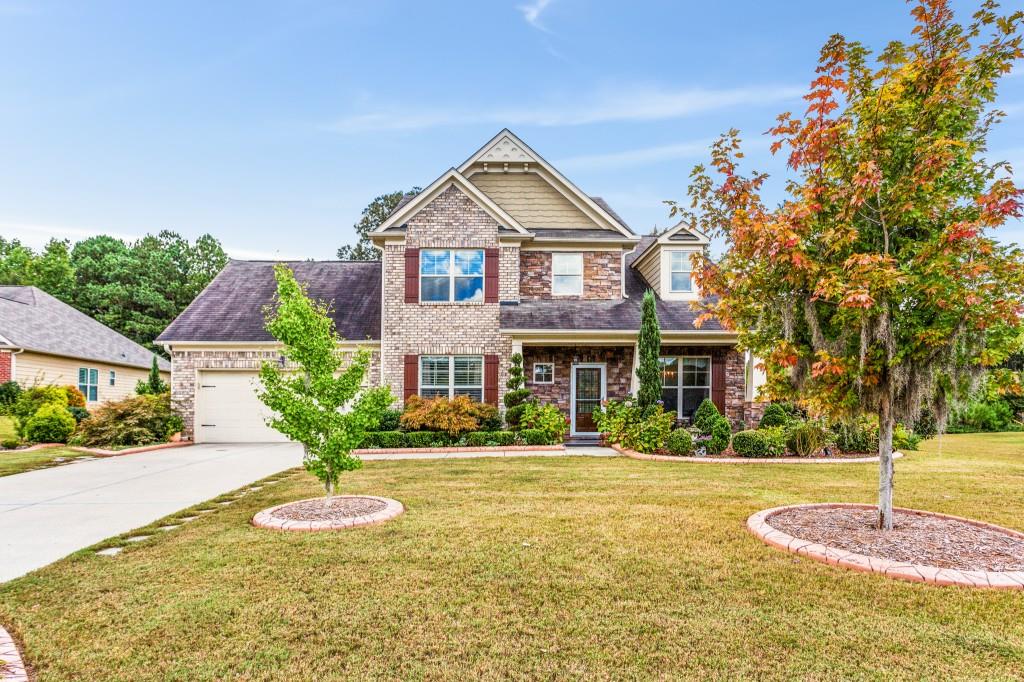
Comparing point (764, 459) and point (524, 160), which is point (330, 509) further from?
point (524, 160)

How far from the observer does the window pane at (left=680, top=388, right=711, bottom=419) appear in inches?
567

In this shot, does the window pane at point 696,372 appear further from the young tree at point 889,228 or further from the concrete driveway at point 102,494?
the concrete driveway at point 102,494

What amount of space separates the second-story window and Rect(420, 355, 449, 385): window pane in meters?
6.94

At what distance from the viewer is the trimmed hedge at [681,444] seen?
11.1 meters

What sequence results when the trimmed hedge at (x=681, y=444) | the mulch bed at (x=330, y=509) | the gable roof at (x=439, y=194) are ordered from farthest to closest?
the gable roof at (x=439, y=194) < the trimmed hedge at (x=681, y=444) < the mulch bed at (x=330, y=509)

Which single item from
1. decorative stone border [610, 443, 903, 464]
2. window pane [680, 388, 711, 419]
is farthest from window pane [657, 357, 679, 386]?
decorative stone border [610, 443, 903, 464]

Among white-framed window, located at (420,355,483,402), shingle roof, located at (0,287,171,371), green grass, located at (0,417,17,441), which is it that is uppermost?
shingle roof, located at (0,287,171,371)

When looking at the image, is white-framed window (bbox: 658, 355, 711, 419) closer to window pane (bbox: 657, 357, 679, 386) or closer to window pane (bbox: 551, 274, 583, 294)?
window pane (bbox: 657, 357, 679, 386)

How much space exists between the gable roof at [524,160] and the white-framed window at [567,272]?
1348mm

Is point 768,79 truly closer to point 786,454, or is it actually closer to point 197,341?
point 786,454

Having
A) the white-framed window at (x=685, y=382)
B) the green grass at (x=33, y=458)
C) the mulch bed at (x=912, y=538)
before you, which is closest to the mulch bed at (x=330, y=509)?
the mulch bed at (x=912, y=538)

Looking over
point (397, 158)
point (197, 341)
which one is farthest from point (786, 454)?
point (397, 158)

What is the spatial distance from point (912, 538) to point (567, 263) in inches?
434

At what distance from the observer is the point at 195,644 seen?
3057mm
